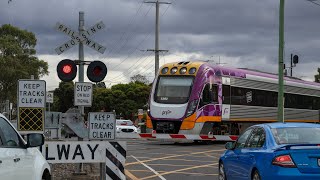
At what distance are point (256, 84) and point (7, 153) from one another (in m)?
25.3

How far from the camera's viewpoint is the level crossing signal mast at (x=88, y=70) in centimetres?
1280

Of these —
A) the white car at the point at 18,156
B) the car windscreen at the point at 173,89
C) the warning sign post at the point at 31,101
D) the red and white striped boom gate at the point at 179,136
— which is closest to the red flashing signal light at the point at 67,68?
the warning sign post at the point at 31,101

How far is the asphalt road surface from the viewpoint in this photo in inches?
572

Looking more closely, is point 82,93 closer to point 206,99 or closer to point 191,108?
point 191,108

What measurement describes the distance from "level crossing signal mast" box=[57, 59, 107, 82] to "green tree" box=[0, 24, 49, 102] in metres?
50.1

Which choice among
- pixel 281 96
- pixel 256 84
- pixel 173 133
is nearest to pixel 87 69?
pixel 281 96

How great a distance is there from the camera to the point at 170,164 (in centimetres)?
1748

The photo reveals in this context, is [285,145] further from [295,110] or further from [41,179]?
[295,110]

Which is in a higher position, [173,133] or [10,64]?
[10,64]

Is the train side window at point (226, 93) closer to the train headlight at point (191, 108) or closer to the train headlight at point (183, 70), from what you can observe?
the train headlight at point (183, 70)

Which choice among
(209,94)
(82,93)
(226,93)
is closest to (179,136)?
(209,94)

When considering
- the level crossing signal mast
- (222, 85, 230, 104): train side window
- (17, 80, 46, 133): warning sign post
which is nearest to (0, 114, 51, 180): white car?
(17, 80, 46, 133): warning sign post

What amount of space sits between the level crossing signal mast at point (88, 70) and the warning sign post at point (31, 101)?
4.18ft

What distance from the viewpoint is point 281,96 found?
21547 mm
